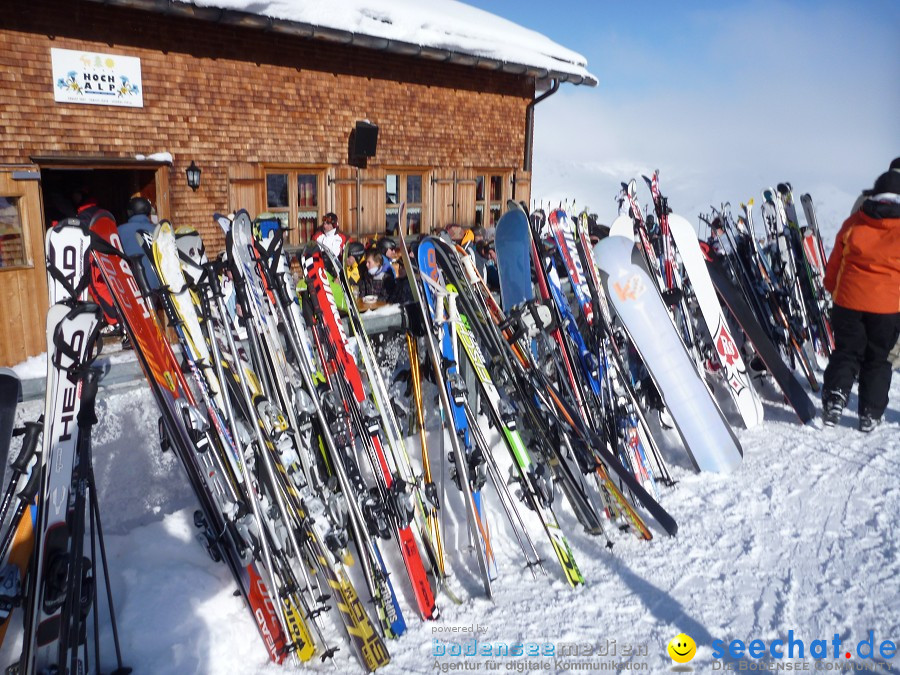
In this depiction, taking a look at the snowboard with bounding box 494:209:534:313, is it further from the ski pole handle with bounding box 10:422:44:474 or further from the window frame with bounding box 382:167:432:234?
the window frame with bounding box 382:167:432:234

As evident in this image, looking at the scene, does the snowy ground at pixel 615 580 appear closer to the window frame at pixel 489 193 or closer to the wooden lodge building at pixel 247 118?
the wooden lodge building at pixel 247 118

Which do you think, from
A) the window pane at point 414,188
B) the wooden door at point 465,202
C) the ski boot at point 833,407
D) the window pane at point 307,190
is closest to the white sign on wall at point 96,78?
the window pane at point 307,190

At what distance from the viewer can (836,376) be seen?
15.0ft

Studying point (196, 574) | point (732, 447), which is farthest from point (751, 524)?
point (196, 574)

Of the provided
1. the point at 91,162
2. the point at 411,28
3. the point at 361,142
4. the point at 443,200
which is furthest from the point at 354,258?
the point at 411,28

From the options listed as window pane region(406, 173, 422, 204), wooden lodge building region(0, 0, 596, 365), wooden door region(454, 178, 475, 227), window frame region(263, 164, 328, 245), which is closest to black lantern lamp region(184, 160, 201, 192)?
wooden lodge building region(0, 0, 596, 365)

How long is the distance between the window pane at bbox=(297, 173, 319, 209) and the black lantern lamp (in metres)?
1.39

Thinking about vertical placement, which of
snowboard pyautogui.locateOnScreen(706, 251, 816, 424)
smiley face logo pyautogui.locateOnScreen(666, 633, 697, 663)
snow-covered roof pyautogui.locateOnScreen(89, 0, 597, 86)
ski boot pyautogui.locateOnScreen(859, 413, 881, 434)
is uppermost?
snow-covered roof pyautogui.locateOnScreen(89, 0, 597, 86)

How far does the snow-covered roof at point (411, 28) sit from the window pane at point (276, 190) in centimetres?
164

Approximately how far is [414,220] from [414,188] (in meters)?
0.46

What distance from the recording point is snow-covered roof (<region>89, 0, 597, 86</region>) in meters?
6.70

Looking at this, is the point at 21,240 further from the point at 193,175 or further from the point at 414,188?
the point at 414,188

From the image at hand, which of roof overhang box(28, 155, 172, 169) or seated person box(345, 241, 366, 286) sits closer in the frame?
roof overhang box(28, 155, 172, 169)

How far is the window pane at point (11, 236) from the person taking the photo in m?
5.91
